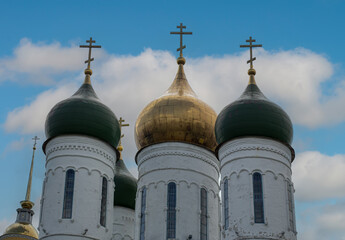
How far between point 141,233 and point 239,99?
17.4ft

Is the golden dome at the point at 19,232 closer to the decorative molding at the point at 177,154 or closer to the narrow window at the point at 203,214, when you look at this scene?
the decorative molding at the point at 177,154

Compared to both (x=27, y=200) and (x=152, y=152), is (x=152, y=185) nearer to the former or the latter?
(x=152, y=152)

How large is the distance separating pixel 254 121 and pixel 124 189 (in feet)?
24.5

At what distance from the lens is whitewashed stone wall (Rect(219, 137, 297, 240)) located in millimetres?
19875

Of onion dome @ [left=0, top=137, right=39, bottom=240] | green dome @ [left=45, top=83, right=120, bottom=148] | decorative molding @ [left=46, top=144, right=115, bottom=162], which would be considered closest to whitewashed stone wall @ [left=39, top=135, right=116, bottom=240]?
decorative molding @ [left=46, top=144, right=115, bottom=162]

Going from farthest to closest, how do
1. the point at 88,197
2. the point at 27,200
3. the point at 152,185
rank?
the point at 27,200, the point at 152,185, the point at 88,197

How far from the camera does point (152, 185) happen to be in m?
23.3

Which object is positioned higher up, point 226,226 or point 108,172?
point 108,172

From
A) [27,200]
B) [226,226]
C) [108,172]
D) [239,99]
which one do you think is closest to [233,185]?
[226,226]

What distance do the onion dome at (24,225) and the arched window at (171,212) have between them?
1337cm

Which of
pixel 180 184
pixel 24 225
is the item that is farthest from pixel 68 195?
pixel 24 225

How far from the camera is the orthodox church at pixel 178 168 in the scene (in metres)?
20.6

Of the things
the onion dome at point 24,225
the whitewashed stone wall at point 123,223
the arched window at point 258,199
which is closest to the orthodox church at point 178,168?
the arched window at point 258,199

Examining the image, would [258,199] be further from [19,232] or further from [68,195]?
[19,232]
